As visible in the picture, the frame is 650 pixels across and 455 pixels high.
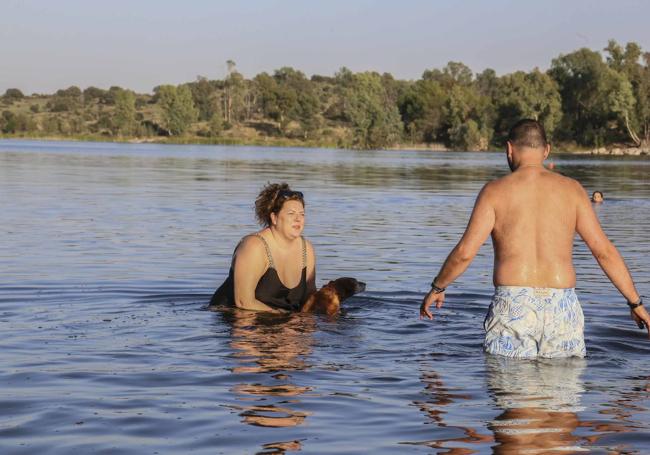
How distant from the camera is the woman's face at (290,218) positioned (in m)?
9.09

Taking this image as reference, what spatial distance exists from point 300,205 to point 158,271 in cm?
463

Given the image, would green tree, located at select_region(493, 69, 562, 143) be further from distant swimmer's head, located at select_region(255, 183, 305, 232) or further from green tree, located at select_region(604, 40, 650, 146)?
distant swimmer's head, located at select_region(255, 183, 305, 232)

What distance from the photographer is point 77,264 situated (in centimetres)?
1366

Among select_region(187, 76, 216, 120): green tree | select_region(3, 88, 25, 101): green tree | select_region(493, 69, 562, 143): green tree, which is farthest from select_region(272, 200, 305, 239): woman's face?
select_region(3, 88, 25, 101): green tree

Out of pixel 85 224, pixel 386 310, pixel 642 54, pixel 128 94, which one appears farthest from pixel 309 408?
pixel 128 94

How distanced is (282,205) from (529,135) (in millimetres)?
2897

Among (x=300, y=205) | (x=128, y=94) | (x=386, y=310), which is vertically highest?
(x=128, y=94)

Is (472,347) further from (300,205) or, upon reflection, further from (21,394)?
(21,394)

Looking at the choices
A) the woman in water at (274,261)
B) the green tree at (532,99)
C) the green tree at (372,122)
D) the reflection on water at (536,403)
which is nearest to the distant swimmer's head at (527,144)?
the reflection on water at (536,403)

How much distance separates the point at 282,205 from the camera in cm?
910

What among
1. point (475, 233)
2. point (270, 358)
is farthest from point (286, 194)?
point (475, 233)

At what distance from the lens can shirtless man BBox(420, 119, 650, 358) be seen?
22.1 ft

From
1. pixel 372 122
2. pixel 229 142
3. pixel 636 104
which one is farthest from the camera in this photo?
pixel 229 142

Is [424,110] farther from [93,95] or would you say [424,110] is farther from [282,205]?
[282,205]
